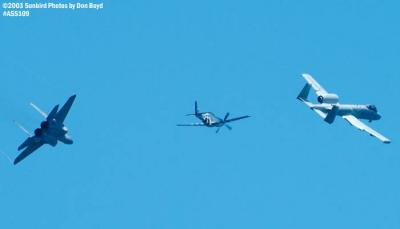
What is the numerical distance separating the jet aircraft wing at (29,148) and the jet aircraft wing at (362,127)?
52925mm

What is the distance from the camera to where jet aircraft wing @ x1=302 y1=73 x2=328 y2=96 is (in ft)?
505

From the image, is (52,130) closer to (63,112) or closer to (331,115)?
(63,112)

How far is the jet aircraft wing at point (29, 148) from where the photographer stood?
12047 cm

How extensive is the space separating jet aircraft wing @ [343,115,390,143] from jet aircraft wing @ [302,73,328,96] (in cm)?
888

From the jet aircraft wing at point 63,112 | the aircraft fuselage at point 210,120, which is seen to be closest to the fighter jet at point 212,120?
the aircraft fuselage at point 210,120

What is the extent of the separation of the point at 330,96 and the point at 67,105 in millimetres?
50406

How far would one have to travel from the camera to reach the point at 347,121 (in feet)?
473

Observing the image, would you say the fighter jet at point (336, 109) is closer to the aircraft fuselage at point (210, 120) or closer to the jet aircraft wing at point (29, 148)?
the aircraft fuselage at point (210, 120)

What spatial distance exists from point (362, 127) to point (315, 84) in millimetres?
18774

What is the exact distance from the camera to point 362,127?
464 ft

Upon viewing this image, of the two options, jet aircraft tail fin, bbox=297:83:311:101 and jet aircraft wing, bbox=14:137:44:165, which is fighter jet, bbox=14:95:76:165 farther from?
jet aircraft tail fin, bbox=297:83:311:101

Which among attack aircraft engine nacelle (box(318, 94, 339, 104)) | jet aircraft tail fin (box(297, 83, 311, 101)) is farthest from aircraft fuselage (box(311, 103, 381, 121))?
jet aircraft tail fin (box(297, 83, 311, 101))

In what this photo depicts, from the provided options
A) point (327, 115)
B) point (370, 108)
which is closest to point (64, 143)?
point (327, 115)

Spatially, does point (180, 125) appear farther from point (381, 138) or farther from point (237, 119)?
point (381, 138)
